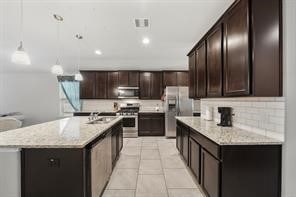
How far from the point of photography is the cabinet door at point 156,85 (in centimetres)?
734

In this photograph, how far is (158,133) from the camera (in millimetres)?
6938

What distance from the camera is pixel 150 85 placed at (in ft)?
24.0

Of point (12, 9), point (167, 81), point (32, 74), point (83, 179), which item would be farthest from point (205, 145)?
point (32, 74)

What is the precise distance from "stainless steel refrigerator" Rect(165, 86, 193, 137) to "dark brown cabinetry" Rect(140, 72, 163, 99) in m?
0.75

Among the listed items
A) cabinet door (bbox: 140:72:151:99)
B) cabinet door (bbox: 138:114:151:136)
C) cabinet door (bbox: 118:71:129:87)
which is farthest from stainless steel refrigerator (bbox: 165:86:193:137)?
cabinet door (bbox: 118:71:129:87)

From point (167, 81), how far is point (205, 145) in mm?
5007

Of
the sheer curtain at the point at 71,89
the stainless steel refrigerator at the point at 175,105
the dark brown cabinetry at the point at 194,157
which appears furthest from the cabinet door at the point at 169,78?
the dark brown cabinetry at the point at 194,157

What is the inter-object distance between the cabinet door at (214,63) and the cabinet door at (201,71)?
0.75 ft

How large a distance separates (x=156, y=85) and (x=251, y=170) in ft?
18.2

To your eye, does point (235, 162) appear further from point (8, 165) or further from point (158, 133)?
point (158, 133)

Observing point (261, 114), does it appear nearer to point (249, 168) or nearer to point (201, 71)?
point (249, 168)

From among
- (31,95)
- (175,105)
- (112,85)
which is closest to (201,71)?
(175,105)

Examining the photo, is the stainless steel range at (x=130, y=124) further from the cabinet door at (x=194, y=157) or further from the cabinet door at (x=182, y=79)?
the cabinet door at (x=194, y=157)

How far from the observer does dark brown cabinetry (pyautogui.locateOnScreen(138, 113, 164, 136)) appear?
273 inches
